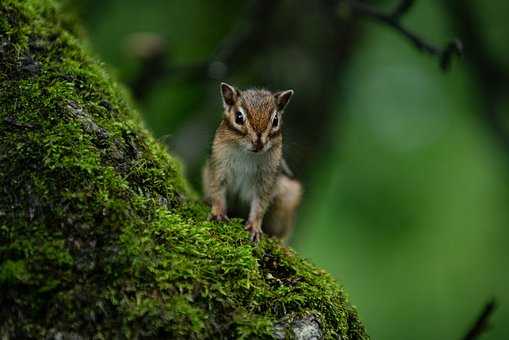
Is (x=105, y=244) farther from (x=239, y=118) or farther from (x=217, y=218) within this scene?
(x=239, y=118)

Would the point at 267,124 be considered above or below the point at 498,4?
below

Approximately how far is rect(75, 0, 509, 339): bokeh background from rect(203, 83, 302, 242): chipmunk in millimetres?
1005

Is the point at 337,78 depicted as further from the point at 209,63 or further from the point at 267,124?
the point at 267,124

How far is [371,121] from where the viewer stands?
15320 mm

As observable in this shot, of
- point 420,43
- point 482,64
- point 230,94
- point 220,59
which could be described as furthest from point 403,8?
point 482,64

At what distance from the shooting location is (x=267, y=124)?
4.70m

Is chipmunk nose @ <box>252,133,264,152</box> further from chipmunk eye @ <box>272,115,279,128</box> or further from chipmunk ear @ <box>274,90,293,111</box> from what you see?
chipmunk ear @ <box>274,90,293,111</box>

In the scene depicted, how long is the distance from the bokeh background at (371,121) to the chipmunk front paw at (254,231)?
1.86m

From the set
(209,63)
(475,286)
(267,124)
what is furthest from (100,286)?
(475,286)

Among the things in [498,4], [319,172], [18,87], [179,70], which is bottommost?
[319,172]

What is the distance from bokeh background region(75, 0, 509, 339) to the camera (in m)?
7.54

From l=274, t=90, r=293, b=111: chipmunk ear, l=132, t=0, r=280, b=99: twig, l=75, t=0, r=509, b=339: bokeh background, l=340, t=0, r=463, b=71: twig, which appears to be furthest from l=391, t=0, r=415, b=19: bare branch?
l=132, t=0, r=280, b=99: twig

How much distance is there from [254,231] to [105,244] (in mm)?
1370

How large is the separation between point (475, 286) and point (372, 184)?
2680 millimetres
